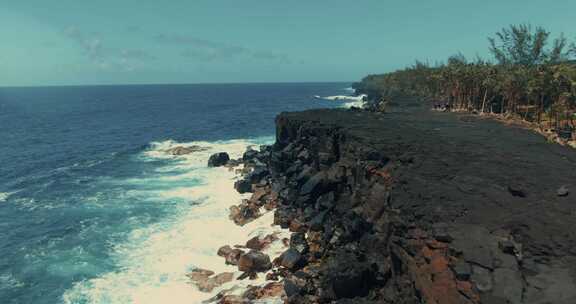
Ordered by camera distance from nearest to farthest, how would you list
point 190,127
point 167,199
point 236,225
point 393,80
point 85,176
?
point 236,225
point 167,199
point 85,176
point 190,127
point 393,80

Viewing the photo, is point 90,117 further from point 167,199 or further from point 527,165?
point 527,165

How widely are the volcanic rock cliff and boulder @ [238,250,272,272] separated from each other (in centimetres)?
104

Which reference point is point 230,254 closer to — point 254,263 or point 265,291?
point 254,263

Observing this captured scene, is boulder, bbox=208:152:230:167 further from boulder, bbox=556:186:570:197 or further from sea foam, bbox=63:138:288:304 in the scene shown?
boulder, bbox=556:186:570:197

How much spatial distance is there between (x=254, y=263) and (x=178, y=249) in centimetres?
881

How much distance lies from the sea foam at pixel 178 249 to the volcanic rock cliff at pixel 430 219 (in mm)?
4625

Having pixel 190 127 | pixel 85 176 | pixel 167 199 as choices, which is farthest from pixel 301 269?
pixel 190 127

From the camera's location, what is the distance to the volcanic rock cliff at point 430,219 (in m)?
18.0

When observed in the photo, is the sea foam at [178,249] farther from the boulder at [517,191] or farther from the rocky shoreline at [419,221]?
the boulder at [517,191]

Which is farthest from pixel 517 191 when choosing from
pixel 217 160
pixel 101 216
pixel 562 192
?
pixel 217 160

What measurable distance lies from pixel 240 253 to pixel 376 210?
39.7ft

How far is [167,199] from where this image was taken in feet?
161

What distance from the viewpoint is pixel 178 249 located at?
35.0 m

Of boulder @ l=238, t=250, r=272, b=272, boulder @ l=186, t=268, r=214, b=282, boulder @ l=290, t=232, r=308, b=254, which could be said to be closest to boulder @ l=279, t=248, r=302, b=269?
boulder @ l=290, t=232, r=308, b=254
